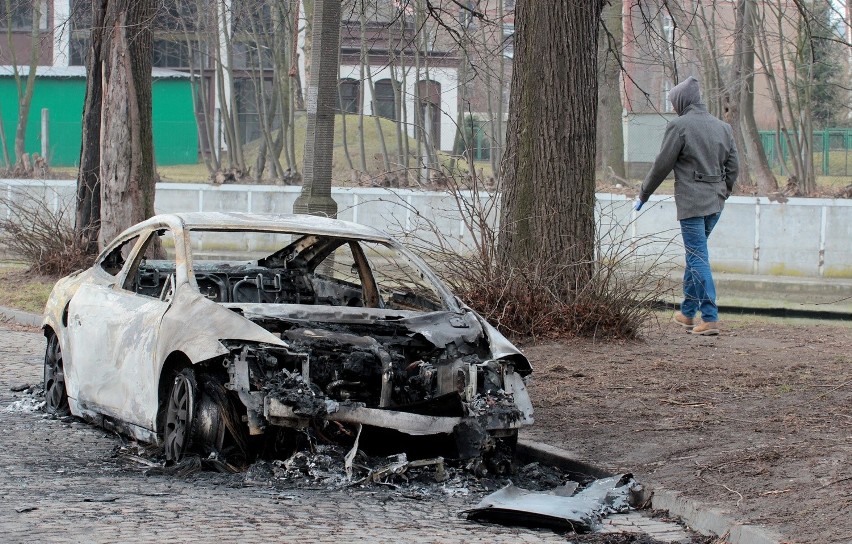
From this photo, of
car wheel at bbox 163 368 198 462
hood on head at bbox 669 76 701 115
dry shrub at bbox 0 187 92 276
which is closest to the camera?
car wheel at bbox 163 368 198 462

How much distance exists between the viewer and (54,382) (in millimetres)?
8805

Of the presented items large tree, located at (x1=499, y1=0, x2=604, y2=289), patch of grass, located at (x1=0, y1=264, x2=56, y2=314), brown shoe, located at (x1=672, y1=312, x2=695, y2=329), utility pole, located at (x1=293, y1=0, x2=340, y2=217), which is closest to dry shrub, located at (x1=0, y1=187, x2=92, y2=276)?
patch of grass, located at (x1=0, y1=264, x2=56, y2=314)

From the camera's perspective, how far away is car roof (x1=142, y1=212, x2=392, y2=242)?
7828mm

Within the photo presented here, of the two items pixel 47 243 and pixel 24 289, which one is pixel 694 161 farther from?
pixel 47 243

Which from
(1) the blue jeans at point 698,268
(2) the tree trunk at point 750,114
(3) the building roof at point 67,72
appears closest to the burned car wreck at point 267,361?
(1) the blue jeans at point 698,268

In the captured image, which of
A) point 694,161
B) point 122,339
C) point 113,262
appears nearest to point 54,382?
point 113,262

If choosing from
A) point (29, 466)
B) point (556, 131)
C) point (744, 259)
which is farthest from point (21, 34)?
point (29, 466)

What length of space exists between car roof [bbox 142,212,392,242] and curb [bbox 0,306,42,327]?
6989mm

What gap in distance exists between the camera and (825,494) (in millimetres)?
5910

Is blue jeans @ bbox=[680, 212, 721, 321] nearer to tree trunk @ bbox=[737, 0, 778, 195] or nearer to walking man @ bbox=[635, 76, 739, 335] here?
walking man @ bbox=[635, 76, 739, 335]

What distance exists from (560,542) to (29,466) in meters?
3.13

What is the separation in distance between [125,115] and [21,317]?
282 centimetres

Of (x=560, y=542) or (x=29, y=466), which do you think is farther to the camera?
(x=29, y=466)

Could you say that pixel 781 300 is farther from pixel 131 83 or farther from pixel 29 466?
pixel 29 466
